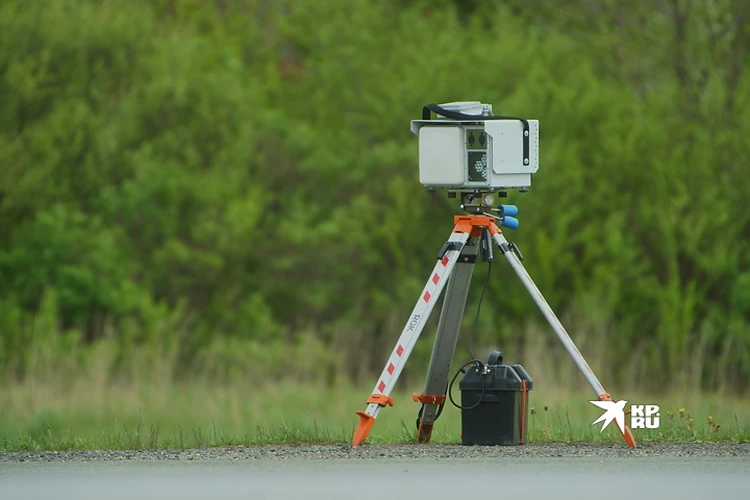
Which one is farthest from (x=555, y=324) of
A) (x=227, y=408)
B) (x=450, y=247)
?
(x=227, y=408)

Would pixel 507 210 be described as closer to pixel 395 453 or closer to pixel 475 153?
pixel 475 153

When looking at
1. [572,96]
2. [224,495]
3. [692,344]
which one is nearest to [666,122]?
[572,96]

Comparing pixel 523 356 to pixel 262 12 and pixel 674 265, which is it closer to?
pixel 674 265

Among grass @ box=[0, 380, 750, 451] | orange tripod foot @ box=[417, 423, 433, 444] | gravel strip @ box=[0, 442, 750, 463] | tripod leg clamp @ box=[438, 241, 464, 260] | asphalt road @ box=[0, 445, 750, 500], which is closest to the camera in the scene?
asphalt road @ box=[0, 445, 750, 500]

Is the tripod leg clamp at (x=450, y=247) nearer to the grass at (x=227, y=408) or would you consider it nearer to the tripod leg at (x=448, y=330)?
the tripod leg at (x=448, y=330)

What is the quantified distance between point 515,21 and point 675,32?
3276 millimetres

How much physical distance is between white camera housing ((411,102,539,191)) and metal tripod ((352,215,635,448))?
29 centimetres

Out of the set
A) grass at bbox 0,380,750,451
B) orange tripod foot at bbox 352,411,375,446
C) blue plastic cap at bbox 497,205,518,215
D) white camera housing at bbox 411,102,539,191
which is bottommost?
grass at bbox 0,380,750,451

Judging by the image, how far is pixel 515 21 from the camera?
22.1 meters

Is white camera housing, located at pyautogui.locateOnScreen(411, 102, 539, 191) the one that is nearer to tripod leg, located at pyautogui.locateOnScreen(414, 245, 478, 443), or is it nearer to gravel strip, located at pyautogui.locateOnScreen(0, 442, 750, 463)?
tripod leg, located at pyautogui.locateOnScreen(414, 245, 478, 443)

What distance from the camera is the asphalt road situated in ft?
22.0

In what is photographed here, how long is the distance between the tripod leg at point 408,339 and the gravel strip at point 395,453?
0.72ft

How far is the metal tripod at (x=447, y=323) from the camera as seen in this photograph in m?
8.38

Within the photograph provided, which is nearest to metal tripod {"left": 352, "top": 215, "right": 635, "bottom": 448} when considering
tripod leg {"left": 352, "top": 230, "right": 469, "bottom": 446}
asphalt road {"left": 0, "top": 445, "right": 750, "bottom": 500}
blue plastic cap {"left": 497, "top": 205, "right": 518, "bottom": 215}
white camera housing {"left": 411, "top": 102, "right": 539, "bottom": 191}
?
tripod leg {"left": 352, "top": 230, "right": 469, "bottom": 446}
